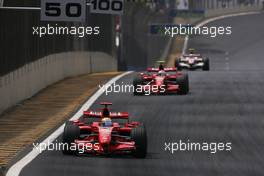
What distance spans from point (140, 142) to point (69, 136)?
121cm

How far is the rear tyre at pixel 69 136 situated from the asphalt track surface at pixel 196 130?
0.77 feet

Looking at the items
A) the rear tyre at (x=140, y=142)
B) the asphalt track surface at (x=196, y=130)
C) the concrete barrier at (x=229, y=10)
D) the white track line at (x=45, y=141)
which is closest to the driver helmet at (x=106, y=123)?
the rear tyre at (x=140, y=142)

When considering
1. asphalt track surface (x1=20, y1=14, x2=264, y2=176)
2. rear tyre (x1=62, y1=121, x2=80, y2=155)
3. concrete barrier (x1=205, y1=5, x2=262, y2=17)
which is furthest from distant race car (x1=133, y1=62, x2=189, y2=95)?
concrete barrier (x1=205, y1=5, x2=262, y2=17)

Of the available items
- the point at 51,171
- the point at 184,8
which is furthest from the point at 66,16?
the point at 184,8

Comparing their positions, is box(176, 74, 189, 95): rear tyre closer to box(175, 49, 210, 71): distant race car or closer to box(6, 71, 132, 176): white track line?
box(6, 71, 132, 176): white track line

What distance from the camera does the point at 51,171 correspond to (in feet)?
58.3

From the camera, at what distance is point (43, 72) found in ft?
112

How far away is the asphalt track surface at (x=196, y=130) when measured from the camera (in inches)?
715

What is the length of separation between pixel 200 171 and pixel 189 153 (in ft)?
8.52

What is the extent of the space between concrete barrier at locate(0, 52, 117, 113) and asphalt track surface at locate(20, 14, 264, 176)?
1.95m

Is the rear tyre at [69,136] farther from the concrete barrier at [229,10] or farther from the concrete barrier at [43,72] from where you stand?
the concrete barrier at [229,10]

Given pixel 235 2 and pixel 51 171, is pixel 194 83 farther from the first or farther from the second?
pixel 235 2

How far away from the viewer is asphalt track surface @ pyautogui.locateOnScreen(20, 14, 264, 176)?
18156mm

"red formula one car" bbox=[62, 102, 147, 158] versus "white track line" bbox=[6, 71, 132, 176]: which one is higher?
"red formula one car" bbox=[62, 102, 147, 158]
